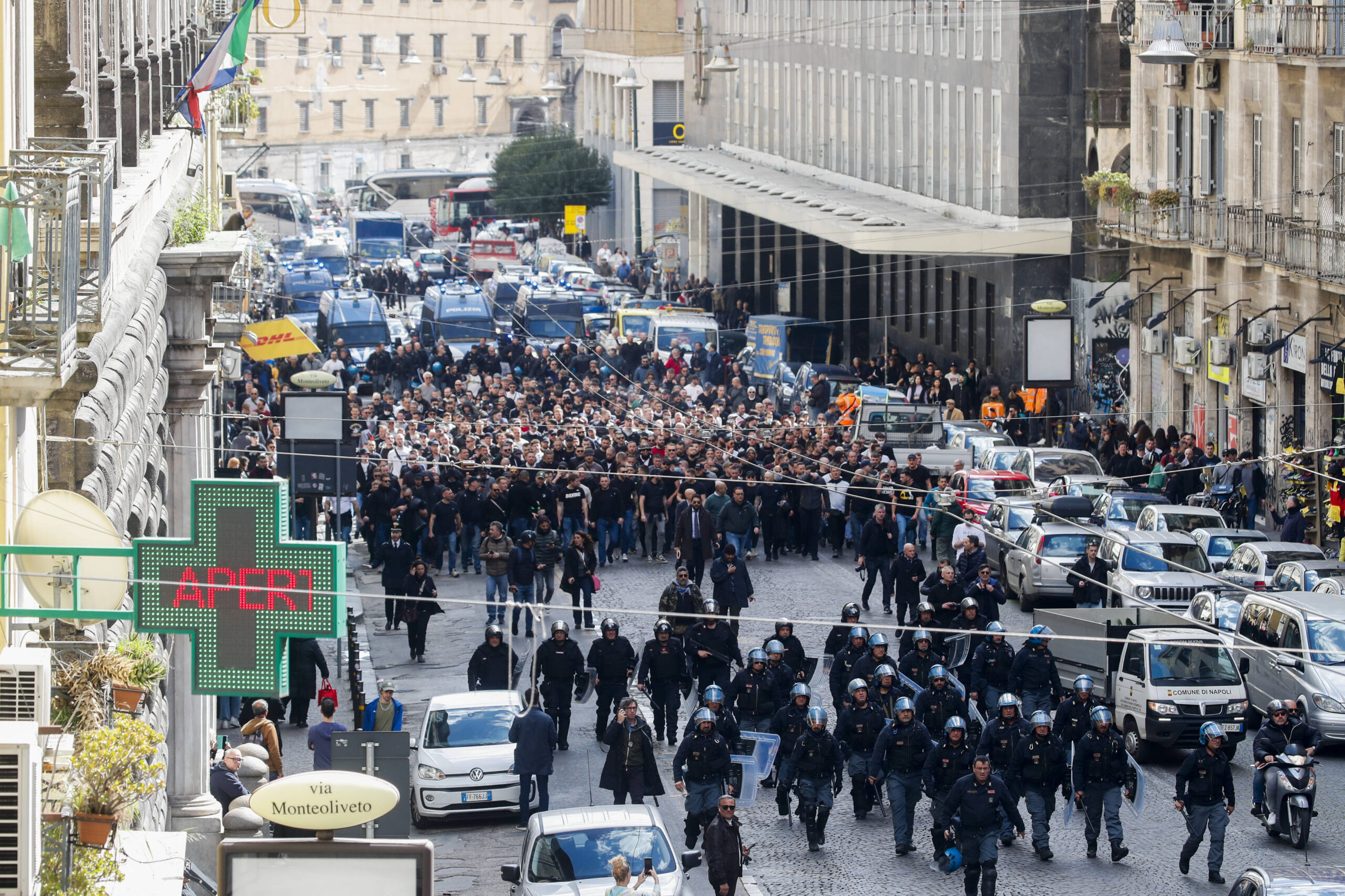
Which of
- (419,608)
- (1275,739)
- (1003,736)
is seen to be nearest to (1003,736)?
(1003,736)

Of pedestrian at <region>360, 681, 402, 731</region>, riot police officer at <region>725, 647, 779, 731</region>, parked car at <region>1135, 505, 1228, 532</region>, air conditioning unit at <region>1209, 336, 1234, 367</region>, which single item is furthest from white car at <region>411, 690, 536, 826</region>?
air conditioning unit at <region>1209, 336, 1234, 367</region>

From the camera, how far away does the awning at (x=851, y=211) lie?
4806 cm

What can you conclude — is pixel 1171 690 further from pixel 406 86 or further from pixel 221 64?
pixel 406 86

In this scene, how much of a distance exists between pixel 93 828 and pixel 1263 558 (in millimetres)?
17581

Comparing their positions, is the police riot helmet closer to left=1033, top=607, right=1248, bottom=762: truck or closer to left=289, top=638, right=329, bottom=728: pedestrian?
left=1033, top=607, right=1248, bottom=762: truck

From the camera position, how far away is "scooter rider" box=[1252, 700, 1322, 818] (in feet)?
57.4

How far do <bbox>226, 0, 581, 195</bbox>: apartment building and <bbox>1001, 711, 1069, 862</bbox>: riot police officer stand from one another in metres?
100

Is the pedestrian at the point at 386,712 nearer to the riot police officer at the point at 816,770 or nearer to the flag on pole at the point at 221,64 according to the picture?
the riot police officer at the point at 816,770

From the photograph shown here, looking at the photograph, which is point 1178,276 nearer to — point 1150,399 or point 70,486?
point 1150,399

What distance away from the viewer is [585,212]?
86250 millimetres

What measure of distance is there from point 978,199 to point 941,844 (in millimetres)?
36162

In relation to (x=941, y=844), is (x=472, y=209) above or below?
above

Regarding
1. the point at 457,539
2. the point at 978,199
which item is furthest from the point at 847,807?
the point at 978,199

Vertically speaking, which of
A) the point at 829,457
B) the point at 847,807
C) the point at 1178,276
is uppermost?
the point at 1178,276
